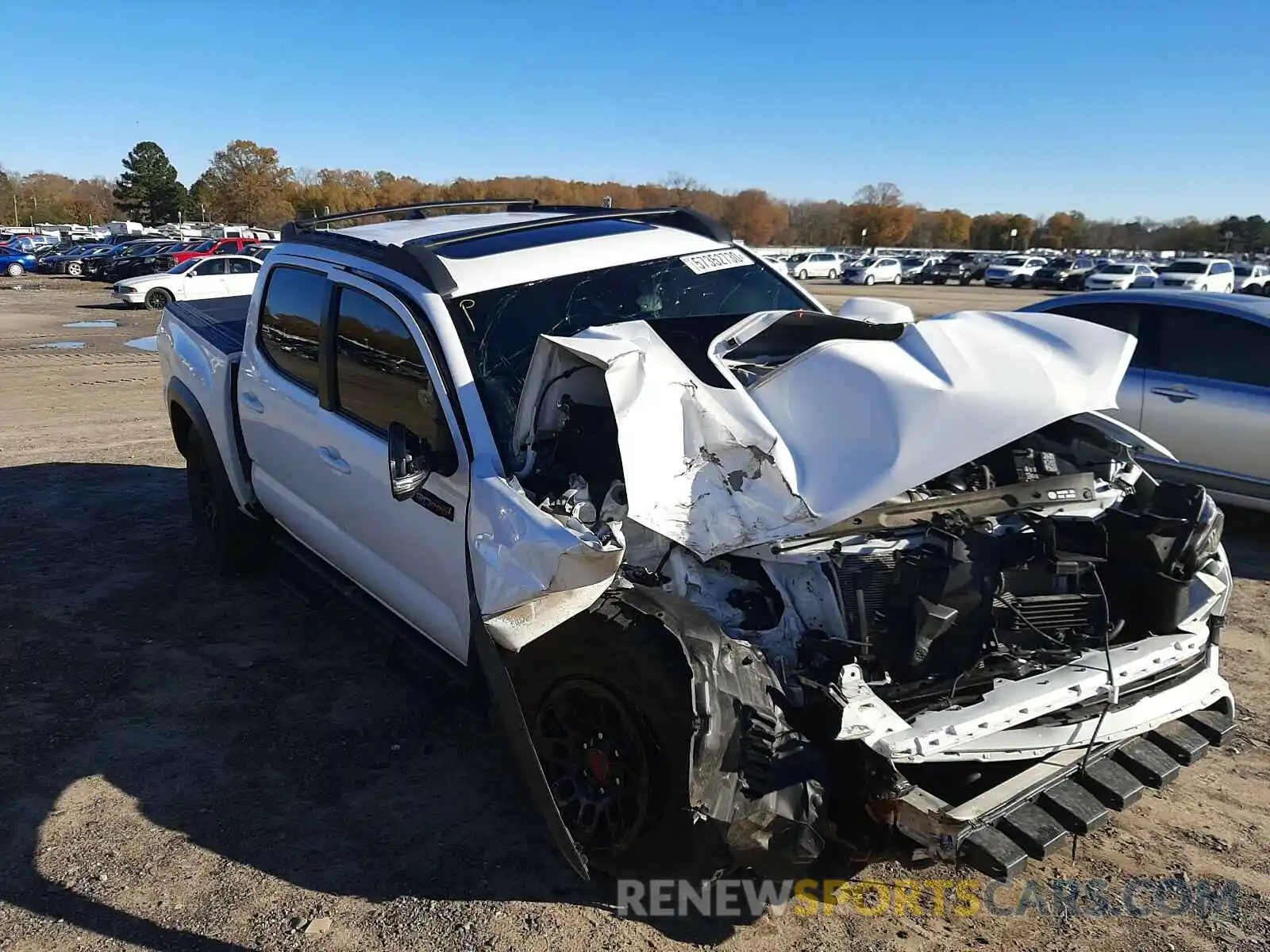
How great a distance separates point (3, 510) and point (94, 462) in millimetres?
1472

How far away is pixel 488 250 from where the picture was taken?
13.1 feet

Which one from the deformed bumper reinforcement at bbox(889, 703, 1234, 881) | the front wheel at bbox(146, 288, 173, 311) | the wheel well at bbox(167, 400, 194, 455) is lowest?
the front wheel at bbox(146, 288, 173, 311)

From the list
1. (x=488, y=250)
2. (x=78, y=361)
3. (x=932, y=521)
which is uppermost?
(x=488, y=250)

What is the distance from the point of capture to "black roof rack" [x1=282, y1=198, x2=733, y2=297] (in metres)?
3.72

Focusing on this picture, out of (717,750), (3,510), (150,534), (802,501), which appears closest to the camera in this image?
(717,750)

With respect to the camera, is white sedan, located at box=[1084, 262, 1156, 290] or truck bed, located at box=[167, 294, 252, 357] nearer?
truck bed, located at box=[167, 294, 252, 357]

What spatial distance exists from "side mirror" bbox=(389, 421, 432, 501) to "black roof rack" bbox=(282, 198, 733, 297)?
0.69 metres

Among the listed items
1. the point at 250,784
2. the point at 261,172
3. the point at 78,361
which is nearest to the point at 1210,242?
the point at 261,172

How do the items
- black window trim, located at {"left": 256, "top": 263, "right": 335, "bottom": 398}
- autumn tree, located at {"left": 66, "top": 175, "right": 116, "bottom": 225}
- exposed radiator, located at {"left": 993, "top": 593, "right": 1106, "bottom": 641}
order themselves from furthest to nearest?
autumn tree, located at {"left": 66, "top": 175, "right": 116, "bottom": 225} → black window trim, located at {"left": 256, "top": 263, "right": 335, "bottom": 398} → exposed radiator, located at {"left": 993, "top": 593, "right": 1106, "bottom": 641}

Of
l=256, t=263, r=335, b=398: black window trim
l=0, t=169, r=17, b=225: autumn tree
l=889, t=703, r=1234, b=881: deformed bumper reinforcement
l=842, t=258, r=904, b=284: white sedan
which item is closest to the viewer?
l=889, t=703, r=1234, b=881: deformed bumper reinforcement

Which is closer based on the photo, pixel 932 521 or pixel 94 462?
pixel 932 521

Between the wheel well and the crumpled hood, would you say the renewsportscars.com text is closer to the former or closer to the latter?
the crumpled hood

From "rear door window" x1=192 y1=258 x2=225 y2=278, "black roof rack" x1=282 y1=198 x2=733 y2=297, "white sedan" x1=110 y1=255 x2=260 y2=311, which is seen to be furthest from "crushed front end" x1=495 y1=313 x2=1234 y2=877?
"rear door window" x1=192 y1=258 x2=225 y2=278

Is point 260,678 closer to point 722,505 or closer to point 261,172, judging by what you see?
point 722,505
